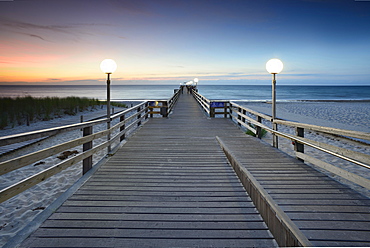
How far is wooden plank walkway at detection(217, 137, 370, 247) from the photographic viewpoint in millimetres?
2084

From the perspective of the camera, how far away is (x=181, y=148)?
5.55 m

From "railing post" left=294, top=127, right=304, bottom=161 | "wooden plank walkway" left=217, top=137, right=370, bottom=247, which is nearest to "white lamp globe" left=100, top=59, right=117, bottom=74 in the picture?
"wooden plank walkway" left=217, top=137, right=370, bottom=247

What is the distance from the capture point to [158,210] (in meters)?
2.60

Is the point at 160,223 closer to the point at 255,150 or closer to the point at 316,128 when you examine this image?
A: the point at 316,128

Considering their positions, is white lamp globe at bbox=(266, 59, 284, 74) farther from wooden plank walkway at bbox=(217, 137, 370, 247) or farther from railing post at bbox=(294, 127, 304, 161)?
wooden plank walkway at bbox=(217, 137, 370, 247)

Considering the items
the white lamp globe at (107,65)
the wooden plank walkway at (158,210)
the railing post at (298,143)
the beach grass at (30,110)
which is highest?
the white lamp globe at (107,65)

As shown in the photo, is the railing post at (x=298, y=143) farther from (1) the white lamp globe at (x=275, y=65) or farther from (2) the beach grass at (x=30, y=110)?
(2) the beach grass at (x=30, y=110)

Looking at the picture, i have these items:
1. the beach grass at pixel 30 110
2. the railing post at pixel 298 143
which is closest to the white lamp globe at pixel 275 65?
the railing post at pixel 298 143

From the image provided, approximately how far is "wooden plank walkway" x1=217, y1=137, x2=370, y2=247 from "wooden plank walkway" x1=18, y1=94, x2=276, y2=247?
1.36 ft

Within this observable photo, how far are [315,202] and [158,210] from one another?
1.90 metres

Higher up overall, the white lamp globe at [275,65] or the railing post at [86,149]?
the white lamp globe at [275,65]

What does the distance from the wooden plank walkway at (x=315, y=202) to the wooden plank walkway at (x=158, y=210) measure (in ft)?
1.36

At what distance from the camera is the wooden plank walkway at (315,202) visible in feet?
6.84

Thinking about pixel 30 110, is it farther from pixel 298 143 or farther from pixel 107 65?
pixel 298 143
